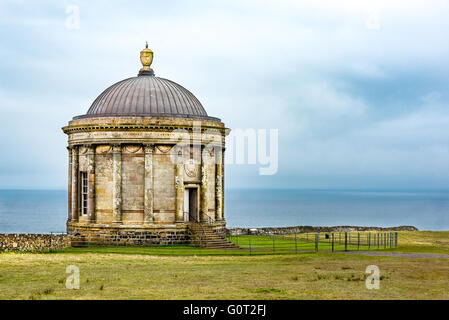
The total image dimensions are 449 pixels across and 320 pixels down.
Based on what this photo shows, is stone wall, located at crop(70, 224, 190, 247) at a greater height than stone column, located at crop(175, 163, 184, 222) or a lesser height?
lesser

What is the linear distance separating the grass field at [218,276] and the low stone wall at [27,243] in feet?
5.36

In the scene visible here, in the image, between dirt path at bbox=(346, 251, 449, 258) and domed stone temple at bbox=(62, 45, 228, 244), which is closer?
dirt path at bbox=(346, 251, 449, 258)

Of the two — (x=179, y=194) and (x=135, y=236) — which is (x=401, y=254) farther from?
(x=135, y=236)

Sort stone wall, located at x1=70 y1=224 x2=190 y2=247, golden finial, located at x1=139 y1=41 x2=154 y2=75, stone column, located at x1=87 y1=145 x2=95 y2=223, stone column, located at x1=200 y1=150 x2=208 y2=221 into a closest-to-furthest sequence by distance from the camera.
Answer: stone wall, located at x1=70 y1=224 x2=190 y2=247, stone column, located at x1=87 y1=145 x2=95 y2=223, stone column, located at x1=200 y1=150 x2=208 y2=221, golden finial, located at x1=139 y1=41 x2=154 y2=75

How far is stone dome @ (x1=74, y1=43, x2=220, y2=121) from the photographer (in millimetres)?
41875

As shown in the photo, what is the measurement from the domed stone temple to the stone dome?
0.06 meters

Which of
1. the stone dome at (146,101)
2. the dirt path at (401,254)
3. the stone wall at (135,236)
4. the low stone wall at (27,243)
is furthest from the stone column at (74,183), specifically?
the dirt path at (401,254)

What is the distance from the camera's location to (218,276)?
2534 centimetres

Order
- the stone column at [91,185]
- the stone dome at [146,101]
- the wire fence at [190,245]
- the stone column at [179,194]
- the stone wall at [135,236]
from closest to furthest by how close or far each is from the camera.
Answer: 1. the wire fence at [190,245]
2. the stone wall at [135,236]
3. the stone column at [179,194]
4. the stone column at [91,185]
5. the stone dome at [146,101]

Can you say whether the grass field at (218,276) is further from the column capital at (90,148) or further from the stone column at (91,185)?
the column capital at (90,148)

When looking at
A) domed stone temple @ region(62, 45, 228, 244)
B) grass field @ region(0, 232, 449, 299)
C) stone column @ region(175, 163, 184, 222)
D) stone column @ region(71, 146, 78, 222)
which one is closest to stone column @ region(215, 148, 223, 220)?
domed stone temple @ region(62, 45, 228, 244)

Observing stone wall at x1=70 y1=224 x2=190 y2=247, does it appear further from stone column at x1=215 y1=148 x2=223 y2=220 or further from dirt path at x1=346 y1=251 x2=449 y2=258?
dirt path at x1=346 y1=251 x2=449 y2=258

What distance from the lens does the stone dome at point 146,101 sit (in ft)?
137
